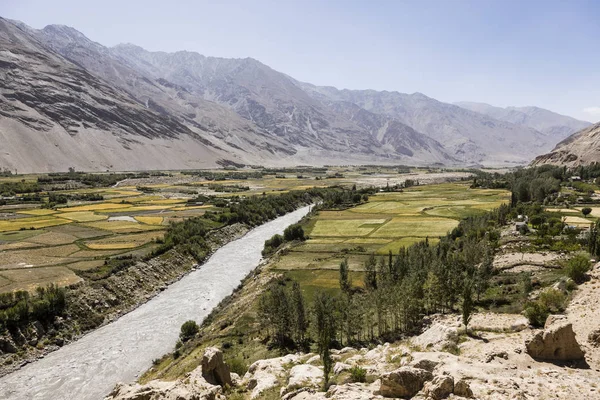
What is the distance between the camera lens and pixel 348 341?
43000 millimetres

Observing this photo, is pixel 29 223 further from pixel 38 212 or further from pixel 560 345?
pixel 560 345

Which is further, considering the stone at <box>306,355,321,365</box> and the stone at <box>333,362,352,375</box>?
the stone at <box>306,355,321,365</box>

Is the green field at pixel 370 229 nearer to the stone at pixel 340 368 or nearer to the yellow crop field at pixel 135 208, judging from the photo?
the stone at pixel 340 368

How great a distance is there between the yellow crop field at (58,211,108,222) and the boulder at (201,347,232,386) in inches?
3539

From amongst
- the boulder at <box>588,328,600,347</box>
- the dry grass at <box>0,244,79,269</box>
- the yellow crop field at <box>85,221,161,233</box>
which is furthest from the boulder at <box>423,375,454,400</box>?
the yellow crop field at <box>85,221,161,233</box>

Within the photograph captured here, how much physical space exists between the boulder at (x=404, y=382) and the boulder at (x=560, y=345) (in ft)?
30.2

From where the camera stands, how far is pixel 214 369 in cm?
2984

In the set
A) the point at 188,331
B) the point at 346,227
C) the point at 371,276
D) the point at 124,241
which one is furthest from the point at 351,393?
the point at 346,227

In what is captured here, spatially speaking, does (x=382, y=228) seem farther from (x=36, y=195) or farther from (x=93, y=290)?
(x=36, y=195)

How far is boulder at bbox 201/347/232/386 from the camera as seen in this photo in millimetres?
29469

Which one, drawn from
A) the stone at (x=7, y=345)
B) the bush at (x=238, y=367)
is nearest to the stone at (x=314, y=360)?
the bush at (x=238, y=367)

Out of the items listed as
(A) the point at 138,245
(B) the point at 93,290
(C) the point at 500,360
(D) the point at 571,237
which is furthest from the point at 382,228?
(C) the point at 500,360

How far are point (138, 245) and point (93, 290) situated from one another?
77.3ft

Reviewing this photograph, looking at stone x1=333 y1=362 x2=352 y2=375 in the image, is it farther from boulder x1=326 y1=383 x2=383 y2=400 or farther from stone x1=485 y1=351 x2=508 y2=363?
stone x1=485 y1=351 x2=508 y2=363
